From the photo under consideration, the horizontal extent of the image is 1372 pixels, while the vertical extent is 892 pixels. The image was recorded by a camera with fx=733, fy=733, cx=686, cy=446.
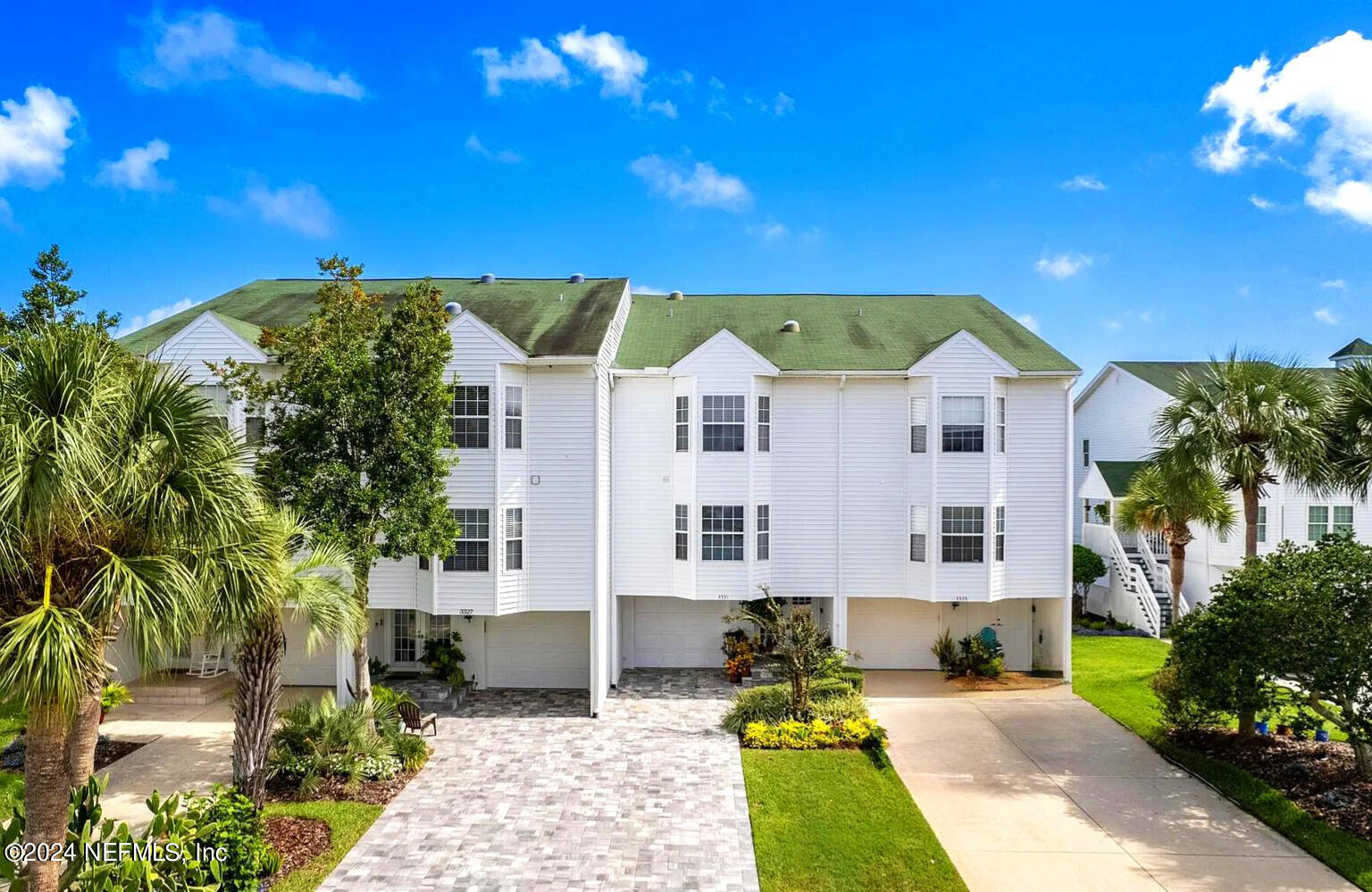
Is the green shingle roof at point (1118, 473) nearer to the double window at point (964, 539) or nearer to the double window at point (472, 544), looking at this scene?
the double window at point (964, 539)

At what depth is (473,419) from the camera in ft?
57.1

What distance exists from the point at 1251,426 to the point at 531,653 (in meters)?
17.8

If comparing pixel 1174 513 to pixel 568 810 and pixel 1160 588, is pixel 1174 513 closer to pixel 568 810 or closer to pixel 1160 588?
pixel 1160 588

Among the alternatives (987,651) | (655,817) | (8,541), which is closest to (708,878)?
(655,817)

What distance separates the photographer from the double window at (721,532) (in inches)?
766

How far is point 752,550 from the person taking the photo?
19.4 meters

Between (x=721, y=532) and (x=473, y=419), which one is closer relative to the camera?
(x=473, y=419)

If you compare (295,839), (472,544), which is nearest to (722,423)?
(472,544)

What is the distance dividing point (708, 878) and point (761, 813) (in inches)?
83.4

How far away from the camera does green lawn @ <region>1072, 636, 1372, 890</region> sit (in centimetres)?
1046

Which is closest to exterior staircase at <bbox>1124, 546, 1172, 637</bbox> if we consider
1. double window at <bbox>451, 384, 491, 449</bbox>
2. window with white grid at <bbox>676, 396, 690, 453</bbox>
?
window with white grid at <bbox>676, 396, 690, 453</bbox>

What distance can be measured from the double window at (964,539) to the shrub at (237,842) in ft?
52.8

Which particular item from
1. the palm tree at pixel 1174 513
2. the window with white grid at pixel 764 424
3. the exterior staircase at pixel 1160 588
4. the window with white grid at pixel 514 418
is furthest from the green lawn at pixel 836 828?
the exterior staircase at pixel 1160 588

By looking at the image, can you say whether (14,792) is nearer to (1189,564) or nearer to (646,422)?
(646,422)
